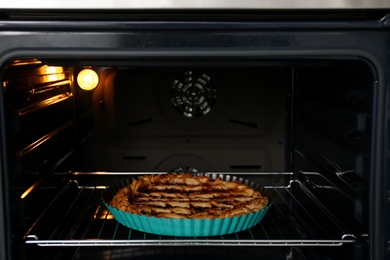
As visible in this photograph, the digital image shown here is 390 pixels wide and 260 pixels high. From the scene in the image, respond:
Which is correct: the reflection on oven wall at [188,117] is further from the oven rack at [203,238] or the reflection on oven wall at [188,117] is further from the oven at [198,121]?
the oven rack at [203,238]

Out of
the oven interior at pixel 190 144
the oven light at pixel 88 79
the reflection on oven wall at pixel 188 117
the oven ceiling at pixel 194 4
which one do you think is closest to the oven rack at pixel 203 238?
the oven interior at pixel 190 144

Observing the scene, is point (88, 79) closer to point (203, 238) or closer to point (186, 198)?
point (186, 198)

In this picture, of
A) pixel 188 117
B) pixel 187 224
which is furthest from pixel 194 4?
pixel 188 117

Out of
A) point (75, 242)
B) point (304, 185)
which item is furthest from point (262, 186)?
point (75, 242)

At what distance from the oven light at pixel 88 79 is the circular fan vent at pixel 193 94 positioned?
0.82 feet

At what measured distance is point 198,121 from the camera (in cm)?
154

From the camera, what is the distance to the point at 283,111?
1.57 metres

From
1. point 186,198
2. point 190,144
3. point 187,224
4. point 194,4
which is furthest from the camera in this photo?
point 190,144

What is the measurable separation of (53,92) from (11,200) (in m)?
0.50

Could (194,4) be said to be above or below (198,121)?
above

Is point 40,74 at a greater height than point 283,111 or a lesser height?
greater

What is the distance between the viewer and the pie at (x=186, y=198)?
1.29m

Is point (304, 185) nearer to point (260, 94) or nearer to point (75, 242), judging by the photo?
point (260, 94)

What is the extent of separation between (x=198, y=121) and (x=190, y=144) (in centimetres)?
8
